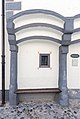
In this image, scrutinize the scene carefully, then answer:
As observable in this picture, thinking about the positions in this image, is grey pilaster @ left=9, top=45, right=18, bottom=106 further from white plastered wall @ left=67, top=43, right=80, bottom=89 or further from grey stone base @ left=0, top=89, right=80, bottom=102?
white plastered wall @ left=67, top=43, right=80, bottom=89

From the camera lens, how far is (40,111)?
16.4 feet

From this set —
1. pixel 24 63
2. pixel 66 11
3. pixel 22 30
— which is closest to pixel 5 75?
pixel 24 63

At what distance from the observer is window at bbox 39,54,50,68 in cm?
580

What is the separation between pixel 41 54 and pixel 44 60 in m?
0.23

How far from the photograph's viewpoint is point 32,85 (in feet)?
19.0

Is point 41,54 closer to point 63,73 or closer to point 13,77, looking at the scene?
point 63,73

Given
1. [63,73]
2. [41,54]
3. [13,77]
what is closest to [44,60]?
[41,54]

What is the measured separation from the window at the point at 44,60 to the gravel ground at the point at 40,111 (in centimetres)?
127

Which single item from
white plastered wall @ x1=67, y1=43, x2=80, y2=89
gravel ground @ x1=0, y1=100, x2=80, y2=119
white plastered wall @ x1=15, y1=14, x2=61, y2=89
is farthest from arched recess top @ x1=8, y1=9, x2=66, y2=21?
gravel ground @ x1=0, y1=100, x2=80, y2=119

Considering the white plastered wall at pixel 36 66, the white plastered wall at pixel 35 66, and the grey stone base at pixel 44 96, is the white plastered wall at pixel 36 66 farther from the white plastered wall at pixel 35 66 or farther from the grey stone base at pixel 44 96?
the grey stone base at pixel 44 96

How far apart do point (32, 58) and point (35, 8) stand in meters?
1.63

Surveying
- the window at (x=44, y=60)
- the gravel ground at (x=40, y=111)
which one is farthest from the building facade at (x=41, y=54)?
the gravel ground at (x=40, y=111)

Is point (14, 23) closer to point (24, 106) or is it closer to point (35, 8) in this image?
point (35, 8)

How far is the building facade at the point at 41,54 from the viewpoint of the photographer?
17.4 ft
